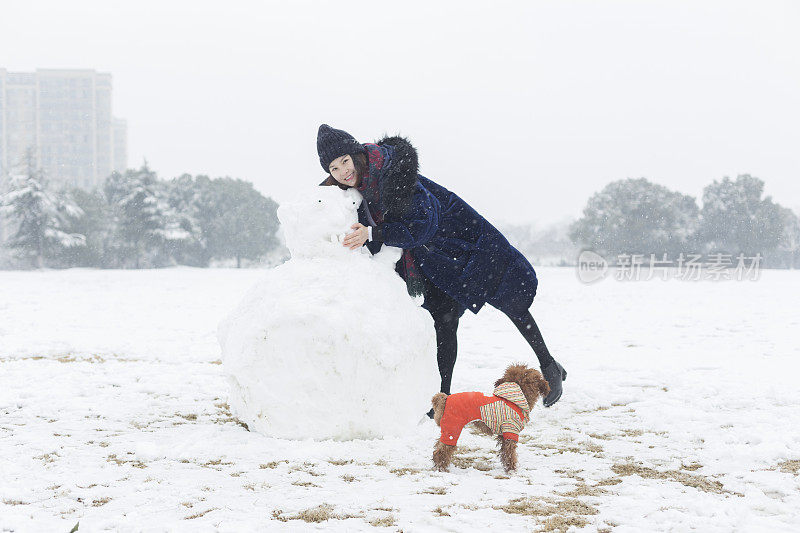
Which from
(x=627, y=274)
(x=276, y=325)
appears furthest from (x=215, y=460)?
(x=627, y=274)

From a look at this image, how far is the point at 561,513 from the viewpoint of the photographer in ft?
8.38

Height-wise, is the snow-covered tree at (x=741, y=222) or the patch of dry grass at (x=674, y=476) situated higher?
the snow-covered tree at (x=741, y=222)

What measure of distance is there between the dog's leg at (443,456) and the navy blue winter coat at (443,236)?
1.22 metres

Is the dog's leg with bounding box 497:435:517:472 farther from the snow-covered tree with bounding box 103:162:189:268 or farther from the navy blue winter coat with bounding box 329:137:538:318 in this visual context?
the snow-covered tree with bounding box 103:162:189:268

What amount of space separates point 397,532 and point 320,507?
1.38 feet

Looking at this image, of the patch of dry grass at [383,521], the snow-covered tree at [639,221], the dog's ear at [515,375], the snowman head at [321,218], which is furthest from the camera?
the snow-covered tree at [639,221]

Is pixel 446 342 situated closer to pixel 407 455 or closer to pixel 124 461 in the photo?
pixel 407 455

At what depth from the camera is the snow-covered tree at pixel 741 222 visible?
3875cm

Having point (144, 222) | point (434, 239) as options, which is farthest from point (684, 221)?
point (434, 239)

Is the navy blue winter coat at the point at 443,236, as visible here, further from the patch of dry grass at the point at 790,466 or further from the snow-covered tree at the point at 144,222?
the snow-covered tree at the point at 144,222

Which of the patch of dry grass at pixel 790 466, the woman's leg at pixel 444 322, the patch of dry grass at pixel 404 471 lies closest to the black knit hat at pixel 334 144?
the woman's leg at pixel 444 322

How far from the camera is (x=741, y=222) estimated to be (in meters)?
39.0

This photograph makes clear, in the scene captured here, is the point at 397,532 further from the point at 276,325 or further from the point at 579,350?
the point at 579,350

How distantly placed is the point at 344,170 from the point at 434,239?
0.77 meters
